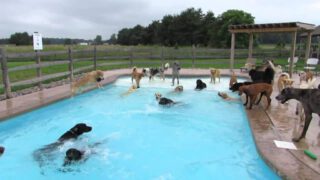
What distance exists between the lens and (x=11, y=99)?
734cm

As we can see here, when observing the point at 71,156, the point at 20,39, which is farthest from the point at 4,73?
the point at 20,39

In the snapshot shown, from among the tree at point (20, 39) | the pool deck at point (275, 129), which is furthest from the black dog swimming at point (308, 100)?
the tree at point (20, 39)

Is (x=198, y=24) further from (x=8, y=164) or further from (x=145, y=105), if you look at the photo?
(x=8, y=164)

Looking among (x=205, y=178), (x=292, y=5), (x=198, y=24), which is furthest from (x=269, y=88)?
(x=198, y=24)

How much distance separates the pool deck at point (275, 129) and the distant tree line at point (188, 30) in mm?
33955

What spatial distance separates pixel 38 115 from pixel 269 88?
18.8ft

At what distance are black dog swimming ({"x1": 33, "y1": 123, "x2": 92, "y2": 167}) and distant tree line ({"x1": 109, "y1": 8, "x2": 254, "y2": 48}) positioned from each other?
119ft

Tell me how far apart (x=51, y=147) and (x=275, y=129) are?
414 centimetres

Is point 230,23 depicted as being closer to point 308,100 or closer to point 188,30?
point 188,30

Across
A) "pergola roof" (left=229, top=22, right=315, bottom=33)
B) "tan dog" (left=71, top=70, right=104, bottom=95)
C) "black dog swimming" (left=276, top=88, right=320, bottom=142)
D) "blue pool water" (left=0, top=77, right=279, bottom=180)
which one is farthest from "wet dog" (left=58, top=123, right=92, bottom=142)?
"pergola roof" (left=229, top=22, right=315, bottom=33)

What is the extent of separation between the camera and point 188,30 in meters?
51.7

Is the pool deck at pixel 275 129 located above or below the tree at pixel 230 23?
below

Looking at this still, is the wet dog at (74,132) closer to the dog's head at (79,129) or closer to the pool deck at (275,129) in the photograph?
the dog's head at (79,129)

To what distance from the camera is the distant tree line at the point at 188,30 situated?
40.7 meters
